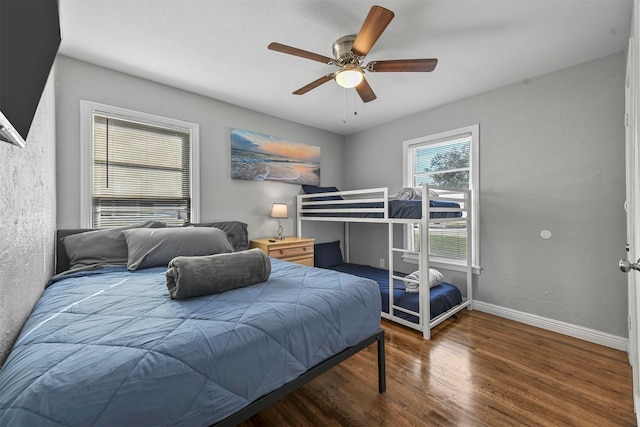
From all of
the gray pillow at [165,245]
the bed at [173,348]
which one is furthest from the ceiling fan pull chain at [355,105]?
the bed at [173,348]

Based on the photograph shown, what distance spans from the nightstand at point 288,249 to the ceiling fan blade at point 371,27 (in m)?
2.09

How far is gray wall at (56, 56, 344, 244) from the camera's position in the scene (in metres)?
2.29

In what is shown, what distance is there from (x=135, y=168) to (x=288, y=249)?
1779mm

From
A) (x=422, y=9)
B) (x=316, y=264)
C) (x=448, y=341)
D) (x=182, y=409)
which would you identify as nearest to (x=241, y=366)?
(x=182, y=409)

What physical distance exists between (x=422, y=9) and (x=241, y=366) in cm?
224

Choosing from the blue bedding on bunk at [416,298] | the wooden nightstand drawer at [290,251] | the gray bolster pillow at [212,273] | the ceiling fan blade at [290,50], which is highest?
the ceiling fan blade at [290,50]

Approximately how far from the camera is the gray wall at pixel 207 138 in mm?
2287

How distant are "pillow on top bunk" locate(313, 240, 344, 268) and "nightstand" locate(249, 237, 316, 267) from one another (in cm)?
46

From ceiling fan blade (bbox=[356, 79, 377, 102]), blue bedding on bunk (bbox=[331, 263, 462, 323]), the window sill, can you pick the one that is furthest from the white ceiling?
blue bedding on bunk (bbox=[331, 263, 462, 323])

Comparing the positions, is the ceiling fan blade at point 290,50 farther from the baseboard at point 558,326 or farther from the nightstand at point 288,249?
the baseboard at point 558,326

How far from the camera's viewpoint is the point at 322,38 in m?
2.02

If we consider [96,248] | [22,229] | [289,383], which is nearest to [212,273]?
[289,383]

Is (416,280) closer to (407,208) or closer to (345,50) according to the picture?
(407,208)

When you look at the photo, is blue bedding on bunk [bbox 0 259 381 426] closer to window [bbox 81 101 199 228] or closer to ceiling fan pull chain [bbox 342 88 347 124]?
window [bbox 81 101 199 228]
